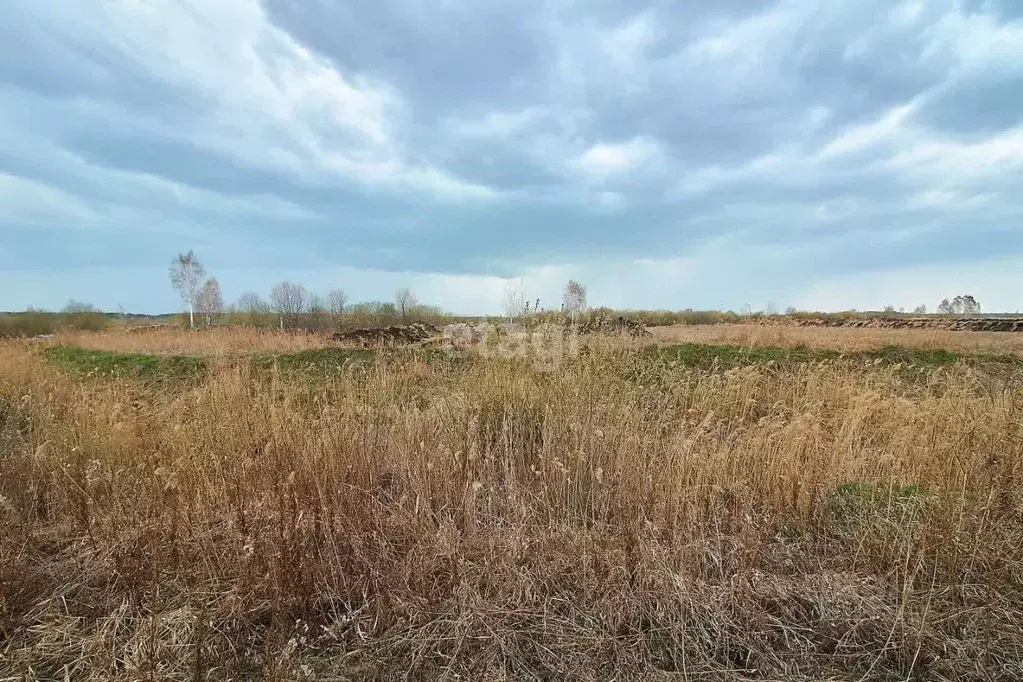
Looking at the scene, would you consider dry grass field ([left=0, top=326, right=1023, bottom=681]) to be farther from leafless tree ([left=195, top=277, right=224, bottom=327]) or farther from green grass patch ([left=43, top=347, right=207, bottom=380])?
leafless tree ([left=195, top=277, right=224, bottom=327])

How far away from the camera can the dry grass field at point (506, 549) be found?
2174mm

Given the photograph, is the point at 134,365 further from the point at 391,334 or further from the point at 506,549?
the point at 506,549

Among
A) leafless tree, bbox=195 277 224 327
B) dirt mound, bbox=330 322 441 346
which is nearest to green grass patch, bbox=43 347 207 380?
dirt mound, bbox=330 322 441 346

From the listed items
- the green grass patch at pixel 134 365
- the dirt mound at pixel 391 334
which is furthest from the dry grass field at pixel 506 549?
the dirt mound at pixel 391 334

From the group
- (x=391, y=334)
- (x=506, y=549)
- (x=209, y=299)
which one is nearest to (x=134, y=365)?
(x=391, y=334)

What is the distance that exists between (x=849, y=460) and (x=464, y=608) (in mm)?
3109

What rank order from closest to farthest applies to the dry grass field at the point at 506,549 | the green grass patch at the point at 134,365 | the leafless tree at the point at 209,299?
1. the dry grass field at the point at 506,549
2. the green grass patch at the point at 134,365
3. the leafless tree at the point at 209,299

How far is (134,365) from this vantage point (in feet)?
37.2

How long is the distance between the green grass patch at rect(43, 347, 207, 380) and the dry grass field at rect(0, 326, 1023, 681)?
564cm

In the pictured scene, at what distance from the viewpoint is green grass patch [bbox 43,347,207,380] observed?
9.60m

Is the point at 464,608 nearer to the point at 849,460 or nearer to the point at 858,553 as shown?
the point at 858,553

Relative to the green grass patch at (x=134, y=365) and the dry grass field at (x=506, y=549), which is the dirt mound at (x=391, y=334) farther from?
the dry grass field at (x=506, y=549)

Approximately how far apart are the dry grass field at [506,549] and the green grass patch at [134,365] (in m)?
5.64

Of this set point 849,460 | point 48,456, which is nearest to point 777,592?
point 849,460
